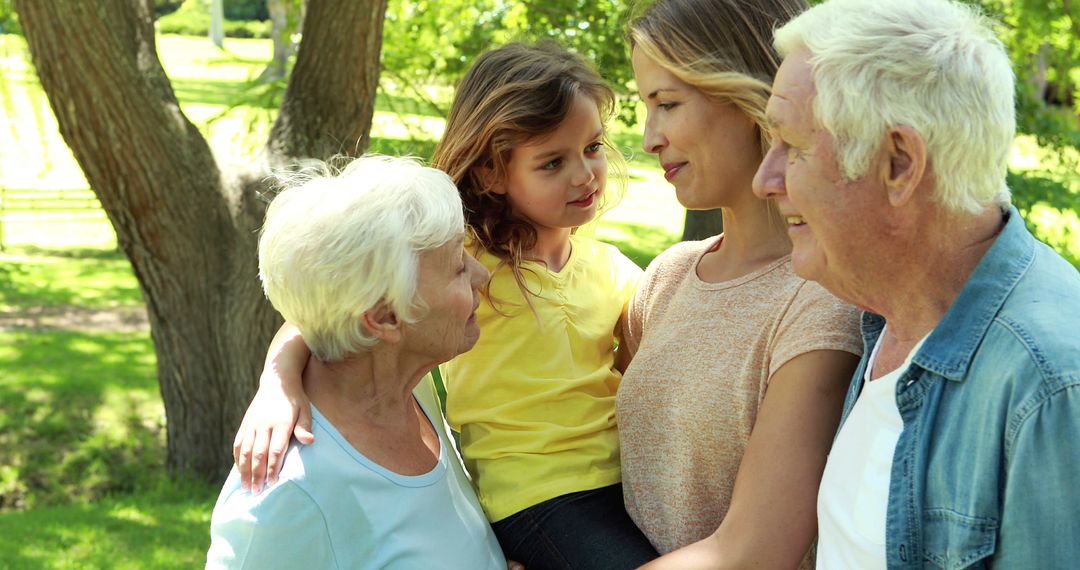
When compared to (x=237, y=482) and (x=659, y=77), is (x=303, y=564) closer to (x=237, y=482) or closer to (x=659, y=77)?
(x=237, y=482)

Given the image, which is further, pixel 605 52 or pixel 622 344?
pixel 605 52

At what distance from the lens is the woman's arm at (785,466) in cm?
193

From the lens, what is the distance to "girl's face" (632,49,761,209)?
2201 millimetres

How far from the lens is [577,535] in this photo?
2.29 meters

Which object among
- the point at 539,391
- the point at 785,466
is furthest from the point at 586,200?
the point at 785,466

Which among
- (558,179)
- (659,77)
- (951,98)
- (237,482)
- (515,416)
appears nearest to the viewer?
(951,98)

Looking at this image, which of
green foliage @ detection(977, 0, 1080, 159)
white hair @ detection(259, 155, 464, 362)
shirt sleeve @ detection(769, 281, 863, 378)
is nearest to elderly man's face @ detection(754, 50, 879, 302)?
shirt sleeve @ detection(769, 281, 863, 378)

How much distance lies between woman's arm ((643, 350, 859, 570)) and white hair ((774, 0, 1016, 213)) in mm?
402

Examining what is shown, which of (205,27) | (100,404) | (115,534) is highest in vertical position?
(115,534)

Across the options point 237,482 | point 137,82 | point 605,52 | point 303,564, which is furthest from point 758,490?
point 605,52

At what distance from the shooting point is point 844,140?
1.71 m

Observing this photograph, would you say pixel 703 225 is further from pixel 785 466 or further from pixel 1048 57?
pixel 785 466

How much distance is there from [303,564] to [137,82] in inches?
149

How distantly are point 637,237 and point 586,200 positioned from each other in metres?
11.4
